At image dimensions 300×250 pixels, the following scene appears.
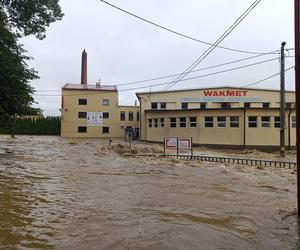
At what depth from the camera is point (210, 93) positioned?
152 ft

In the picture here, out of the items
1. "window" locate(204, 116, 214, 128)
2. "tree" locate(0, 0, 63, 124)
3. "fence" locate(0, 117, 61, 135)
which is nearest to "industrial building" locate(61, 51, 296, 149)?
"window" locate(204, 116, 214, 128)

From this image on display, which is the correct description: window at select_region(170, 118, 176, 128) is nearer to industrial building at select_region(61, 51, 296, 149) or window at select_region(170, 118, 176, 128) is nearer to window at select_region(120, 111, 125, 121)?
industrial building at select_region(61, 51, 296, 149)

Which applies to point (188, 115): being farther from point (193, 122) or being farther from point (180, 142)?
point (180, 142)

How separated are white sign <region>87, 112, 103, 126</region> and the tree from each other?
30.1 m

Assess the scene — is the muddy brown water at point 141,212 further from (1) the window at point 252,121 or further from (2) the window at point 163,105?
(2) the window at point 163,105

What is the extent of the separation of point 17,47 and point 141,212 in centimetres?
1489

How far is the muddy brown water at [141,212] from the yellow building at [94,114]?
1457 inches

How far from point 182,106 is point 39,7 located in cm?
2984

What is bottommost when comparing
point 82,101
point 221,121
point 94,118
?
point 221,121

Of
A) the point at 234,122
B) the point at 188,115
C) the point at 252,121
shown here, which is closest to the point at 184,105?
the point at 188,115

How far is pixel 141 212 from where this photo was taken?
281 inches

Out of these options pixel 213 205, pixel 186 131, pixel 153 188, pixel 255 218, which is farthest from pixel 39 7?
pixel 186 131

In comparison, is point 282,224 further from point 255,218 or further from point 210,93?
point 210,93

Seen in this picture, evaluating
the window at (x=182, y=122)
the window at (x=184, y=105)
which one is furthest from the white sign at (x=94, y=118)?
the window at (x=182, y=122)
